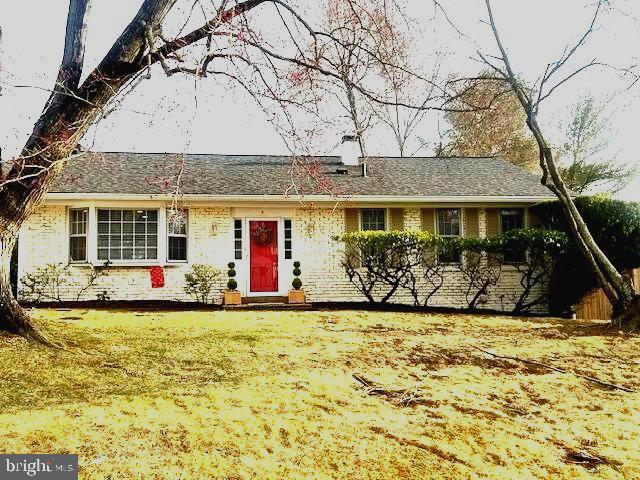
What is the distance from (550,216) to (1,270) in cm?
1278

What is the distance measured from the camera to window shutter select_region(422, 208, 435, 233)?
46.0 ft

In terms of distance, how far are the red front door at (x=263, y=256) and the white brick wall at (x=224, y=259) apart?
21 centimetres

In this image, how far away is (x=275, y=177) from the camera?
14.7 metres

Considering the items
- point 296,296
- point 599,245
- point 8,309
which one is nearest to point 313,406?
point 8,309

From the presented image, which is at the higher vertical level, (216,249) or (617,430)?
(216,249)

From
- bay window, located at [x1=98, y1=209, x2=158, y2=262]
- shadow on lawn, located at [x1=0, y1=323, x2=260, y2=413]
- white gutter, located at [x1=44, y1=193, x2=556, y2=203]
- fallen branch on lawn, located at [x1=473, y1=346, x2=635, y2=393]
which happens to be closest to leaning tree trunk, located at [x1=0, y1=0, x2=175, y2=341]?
shadow on lawn, located at [x1=0, y1=323, x2=260, y2=413]

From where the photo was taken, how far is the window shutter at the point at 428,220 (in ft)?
46.0

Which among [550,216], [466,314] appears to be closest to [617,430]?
[466,314]

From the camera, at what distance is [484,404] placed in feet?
14.5

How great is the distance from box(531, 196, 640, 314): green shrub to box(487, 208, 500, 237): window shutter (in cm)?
187

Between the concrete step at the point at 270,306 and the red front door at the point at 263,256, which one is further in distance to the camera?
the red front door at the point at 263,256

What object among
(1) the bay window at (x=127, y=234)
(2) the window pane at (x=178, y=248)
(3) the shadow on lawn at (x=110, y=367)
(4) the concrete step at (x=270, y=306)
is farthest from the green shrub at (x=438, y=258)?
(3) the shadow on lawn at (x=110, y=367)

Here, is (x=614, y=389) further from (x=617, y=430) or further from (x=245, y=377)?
(x=245, y=377)

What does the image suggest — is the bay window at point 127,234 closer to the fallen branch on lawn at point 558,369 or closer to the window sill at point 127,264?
the window sill at point 127,264
